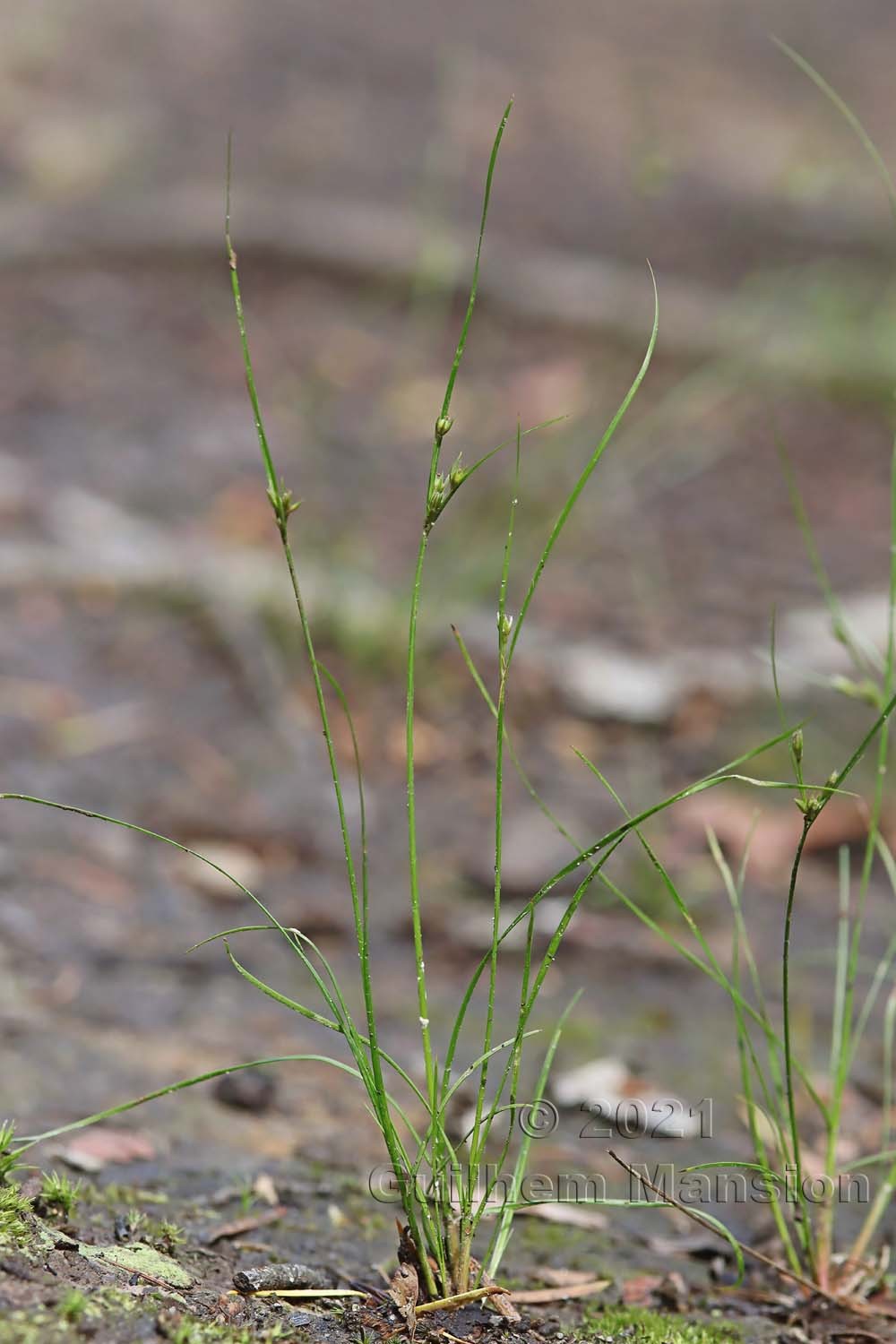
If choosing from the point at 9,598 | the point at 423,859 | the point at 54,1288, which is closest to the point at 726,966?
the point at 423,859

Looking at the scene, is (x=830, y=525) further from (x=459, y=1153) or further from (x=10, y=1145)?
(x=10, y=1145)

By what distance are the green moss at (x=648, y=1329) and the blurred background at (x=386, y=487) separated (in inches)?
15.2

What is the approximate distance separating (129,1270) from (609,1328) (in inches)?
16.4

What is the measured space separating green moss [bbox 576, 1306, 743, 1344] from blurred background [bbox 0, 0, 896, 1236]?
385mm

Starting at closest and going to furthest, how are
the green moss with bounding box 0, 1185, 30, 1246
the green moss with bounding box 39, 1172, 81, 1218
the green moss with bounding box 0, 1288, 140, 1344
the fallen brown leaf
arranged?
the green moss with bounding box 0, 1288, 140, 1344
the green moss with bounding box 0, 1185, 30, 1246
the green moss with bounding box 39, 1172, 81, 1218
the fallen brown leaf

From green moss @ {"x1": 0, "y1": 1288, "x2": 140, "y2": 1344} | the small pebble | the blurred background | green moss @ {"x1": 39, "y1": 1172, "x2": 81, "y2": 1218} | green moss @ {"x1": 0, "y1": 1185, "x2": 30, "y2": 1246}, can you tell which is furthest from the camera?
the blurred background

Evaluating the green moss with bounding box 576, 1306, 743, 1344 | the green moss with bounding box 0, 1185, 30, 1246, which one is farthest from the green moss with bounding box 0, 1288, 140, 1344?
the green moss with bounding box 576, 1306, 743, 1344

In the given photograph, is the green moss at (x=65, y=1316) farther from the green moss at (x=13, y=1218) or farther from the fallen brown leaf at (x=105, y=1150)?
the fallen brown leaf at (x=105, y=1150)

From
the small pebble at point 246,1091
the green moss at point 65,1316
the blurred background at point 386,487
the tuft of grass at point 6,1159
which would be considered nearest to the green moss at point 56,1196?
the tuft of grass at point 6,1159

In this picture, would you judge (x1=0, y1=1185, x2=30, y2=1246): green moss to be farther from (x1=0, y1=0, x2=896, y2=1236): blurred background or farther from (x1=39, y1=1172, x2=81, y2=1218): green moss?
(x1=0, y1=0, x2=896, y2=1236): blurred background

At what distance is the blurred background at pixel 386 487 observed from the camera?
6.09ft

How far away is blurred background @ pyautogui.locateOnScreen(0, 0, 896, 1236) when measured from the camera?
6.09 feet

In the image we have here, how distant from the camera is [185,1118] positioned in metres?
1.44

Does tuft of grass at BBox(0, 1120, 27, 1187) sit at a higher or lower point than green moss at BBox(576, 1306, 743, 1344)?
higher
